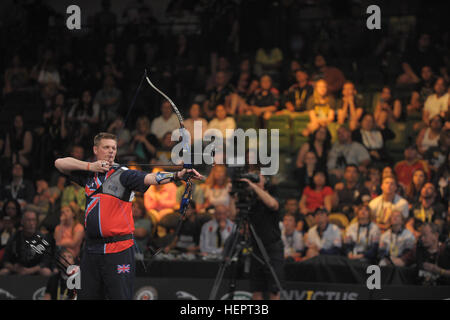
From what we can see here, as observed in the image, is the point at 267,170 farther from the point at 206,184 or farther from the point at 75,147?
the point at 75,147

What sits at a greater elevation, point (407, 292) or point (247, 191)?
point (247, 191)

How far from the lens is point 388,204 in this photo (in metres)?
10.2

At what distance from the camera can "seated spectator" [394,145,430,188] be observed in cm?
1109

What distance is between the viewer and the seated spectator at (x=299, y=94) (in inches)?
500

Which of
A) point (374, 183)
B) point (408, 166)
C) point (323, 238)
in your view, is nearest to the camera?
point (323, 238)

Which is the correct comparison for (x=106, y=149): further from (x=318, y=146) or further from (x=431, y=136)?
(x=431, y=136)

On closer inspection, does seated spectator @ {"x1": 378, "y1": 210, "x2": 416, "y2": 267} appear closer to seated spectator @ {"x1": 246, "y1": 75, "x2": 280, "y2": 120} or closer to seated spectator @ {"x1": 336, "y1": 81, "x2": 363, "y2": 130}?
seated spectator @ {"x1": 336, "y1": 81, "x2": 363, "y2": 130}

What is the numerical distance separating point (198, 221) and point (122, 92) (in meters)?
4.33

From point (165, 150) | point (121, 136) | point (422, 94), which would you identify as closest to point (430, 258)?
point (422, 94)

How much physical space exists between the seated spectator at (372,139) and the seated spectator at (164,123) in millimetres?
3031

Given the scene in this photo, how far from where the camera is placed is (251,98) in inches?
511

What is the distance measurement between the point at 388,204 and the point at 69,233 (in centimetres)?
435

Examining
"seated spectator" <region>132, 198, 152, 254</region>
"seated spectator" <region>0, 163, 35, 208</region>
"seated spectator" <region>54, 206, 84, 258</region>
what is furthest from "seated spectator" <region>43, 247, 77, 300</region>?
"seated spectator" <region>0, 163, 35, 208</region>

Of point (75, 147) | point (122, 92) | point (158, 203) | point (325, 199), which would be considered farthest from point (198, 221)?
point (122, 92)
